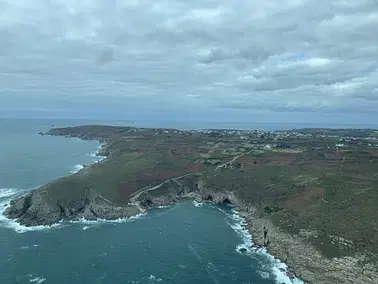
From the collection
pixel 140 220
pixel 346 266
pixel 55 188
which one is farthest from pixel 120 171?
pixel 346 266

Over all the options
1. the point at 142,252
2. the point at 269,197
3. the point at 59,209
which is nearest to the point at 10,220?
the point at 59,209

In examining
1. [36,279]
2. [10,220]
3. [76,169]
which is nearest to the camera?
[36,279]

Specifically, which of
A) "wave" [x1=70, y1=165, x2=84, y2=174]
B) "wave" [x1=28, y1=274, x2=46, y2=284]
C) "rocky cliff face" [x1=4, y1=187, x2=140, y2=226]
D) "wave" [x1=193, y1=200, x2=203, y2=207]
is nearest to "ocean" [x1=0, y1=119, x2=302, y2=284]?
"wave" [x1=28, y1=274, x2=46, y2=284]

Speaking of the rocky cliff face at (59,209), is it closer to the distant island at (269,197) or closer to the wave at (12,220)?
the distant island at (269,197)

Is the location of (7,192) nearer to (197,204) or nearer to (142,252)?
(197,204)

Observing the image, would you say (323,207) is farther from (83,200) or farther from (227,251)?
(83,200)

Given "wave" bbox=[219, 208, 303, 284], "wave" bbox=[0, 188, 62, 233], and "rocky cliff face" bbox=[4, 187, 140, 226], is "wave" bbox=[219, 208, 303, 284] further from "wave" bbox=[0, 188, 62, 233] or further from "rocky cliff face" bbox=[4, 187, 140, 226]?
"wave" bbox=[0, 188, 62, 233]
